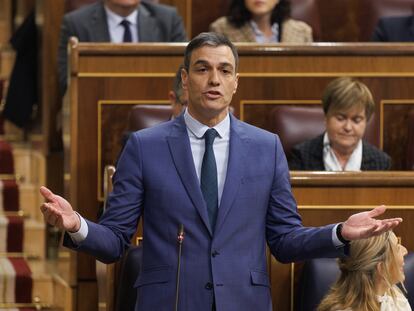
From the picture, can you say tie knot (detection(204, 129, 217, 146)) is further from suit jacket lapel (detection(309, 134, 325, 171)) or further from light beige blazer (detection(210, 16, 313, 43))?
light beige blazer (detection(210, 16, 313, 43))

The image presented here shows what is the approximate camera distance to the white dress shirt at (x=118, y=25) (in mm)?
3146

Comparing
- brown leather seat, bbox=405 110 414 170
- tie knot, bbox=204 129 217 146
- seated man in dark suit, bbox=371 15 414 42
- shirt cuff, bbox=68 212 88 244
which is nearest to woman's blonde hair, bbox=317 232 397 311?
tie knot, bbox=204 129 217 146

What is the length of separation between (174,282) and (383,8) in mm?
2205

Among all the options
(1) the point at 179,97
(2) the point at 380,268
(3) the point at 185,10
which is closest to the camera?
(2) the point at 380,268

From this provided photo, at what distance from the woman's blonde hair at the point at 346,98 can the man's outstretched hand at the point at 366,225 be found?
44.0 inches

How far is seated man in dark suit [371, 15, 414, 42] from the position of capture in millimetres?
3346

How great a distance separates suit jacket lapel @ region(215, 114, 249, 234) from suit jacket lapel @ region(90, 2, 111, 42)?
4.87 feet

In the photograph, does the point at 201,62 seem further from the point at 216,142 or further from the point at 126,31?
the point at 126,31

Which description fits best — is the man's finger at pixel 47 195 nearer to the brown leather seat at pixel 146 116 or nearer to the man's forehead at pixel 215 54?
the man's forehead at pixel 215 54

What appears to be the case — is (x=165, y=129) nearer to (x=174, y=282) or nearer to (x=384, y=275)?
(x=174, y=282)

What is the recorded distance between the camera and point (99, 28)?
314 cm

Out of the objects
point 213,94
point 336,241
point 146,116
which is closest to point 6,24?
point 146,116

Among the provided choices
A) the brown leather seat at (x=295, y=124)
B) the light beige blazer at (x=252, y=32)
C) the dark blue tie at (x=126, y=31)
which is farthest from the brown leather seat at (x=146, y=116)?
the light beige blazer at (x=252, y=32)

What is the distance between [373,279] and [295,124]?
0.95 metres
